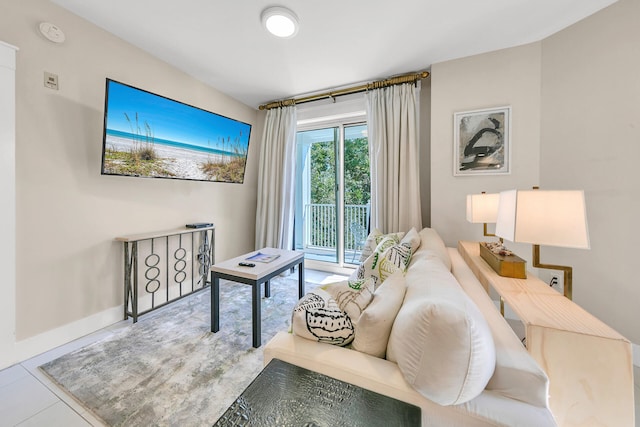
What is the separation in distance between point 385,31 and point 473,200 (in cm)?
159

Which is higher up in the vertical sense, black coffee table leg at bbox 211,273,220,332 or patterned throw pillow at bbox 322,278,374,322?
patterned throw pillow at bbox 322,278,374,322

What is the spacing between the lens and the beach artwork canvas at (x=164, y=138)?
1.80 m

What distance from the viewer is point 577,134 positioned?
1870mm

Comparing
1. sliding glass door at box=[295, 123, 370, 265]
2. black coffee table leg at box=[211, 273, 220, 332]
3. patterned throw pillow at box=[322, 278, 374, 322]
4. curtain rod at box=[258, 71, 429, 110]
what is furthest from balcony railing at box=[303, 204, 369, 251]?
patterned throw pillow at box=[322, 278, 374, 322]

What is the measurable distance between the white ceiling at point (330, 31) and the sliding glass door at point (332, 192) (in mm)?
912

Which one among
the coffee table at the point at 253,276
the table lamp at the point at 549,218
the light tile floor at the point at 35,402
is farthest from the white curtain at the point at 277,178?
the table lamp at the point at 549,218

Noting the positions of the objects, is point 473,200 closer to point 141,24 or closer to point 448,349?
point 448,349

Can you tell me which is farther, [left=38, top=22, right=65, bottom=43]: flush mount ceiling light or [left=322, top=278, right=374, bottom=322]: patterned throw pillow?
[left=38, top=22, right=65, bottom=43]: flush mount ceiling light

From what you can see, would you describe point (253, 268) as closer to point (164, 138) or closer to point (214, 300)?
point (214, 300)

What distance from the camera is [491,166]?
2244 millimetres

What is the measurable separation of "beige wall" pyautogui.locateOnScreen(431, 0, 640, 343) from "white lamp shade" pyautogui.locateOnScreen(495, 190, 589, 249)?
1451 mm

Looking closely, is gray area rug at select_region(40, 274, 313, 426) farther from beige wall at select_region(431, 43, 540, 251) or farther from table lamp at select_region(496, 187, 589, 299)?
beige wall at select_region(431, 43, 540, 251)

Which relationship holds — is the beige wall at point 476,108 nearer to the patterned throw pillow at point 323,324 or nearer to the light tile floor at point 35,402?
the light tile floor at point 35,402

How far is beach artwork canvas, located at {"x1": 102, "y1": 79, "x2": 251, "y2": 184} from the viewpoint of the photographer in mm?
1798
